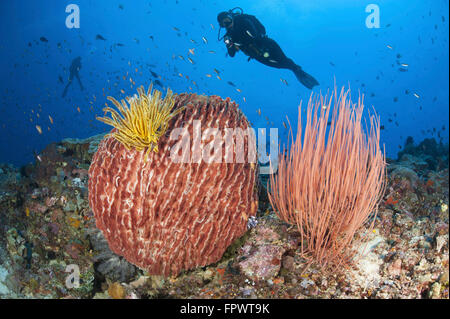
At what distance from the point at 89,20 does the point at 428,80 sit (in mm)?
58368

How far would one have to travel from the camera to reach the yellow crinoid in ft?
8.09

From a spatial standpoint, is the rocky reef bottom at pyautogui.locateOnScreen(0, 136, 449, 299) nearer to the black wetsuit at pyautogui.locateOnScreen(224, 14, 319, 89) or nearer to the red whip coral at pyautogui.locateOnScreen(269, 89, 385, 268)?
the red whip coral at pyautogui.locateOnScreen(269, 89, 385, 268)

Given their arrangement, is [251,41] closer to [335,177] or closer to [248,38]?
[248,38]

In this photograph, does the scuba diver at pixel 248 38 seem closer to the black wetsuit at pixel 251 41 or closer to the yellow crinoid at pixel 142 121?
the black wetsuit at pixel 251 41

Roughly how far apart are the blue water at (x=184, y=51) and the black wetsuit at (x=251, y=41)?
27.6 metres

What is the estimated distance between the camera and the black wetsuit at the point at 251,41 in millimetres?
8297

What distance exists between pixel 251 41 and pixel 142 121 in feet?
23.6

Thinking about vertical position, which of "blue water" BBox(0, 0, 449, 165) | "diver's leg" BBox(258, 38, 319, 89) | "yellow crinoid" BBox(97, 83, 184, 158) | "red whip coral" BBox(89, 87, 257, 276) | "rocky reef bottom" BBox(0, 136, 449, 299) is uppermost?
"blue water" BBox(0, 0, 449, 165)

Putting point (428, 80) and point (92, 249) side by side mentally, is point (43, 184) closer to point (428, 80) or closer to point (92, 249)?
point (92, 249)

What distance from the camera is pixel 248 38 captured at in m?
8.48

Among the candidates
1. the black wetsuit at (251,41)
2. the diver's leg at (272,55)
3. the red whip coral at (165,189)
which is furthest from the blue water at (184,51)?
the red whip coral at (165,189)

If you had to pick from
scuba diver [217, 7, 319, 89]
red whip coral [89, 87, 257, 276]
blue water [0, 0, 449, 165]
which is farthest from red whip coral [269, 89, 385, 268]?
blue water [0, 0, 449, 165]

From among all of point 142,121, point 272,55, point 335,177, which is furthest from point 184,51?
point 335,177
